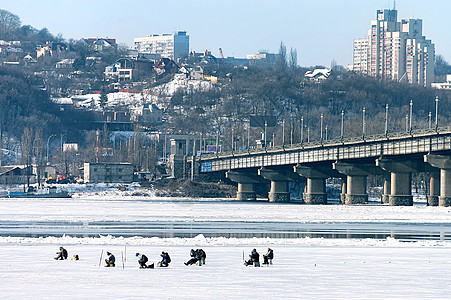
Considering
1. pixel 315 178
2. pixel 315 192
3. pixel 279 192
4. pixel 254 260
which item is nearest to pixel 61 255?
pixel 254 260

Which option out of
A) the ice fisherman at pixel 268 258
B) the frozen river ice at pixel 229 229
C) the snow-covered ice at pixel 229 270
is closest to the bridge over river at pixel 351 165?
the frozen river ice at pixel 229 229

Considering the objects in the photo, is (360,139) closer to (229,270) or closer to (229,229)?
(229,229)

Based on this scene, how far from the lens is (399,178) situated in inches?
5374

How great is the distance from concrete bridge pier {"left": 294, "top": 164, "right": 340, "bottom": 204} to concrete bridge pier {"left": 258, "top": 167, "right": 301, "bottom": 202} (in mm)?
8383

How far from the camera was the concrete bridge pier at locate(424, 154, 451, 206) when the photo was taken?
124m

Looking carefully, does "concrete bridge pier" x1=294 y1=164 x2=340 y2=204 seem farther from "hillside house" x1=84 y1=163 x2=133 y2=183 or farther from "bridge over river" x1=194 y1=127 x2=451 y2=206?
"hillside house" x1=84 y1=163 x2=133 y2=183

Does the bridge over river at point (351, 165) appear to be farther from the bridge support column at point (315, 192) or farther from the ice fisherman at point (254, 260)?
the ice fisherman at point (254, 260)

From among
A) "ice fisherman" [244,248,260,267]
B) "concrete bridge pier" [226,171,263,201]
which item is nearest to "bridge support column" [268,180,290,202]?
"concrete bridge pier" [226,171,263,201]

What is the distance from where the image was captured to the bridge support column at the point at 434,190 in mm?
137762

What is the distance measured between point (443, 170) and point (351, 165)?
2620 cm

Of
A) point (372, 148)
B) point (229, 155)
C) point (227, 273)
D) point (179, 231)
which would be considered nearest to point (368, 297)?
point (227, 273)

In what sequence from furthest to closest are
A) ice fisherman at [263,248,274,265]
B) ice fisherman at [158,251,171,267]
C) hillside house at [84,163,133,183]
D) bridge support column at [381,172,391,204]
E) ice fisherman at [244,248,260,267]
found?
hillside house at [84,163,133,183] → bridge support column at [381,172,391,204] → ice fisherman at [263,248,274,265] → ice fisherman at [244,248,260,267] → ice fisherman at [158,251,171,267]

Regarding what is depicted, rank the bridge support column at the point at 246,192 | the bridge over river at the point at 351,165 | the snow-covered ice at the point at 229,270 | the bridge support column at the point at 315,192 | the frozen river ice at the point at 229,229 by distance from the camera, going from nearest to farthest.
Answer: the snow-covered ice at the point at 229,270
the frozen river ice at the point at 229,229
the bridge over river at the point at 351,165
the bridge support column at the point at 315,192
the bridge support column at the point at 246,192

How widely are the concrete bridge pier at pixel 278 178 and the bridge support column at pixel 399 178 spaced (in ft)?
108
